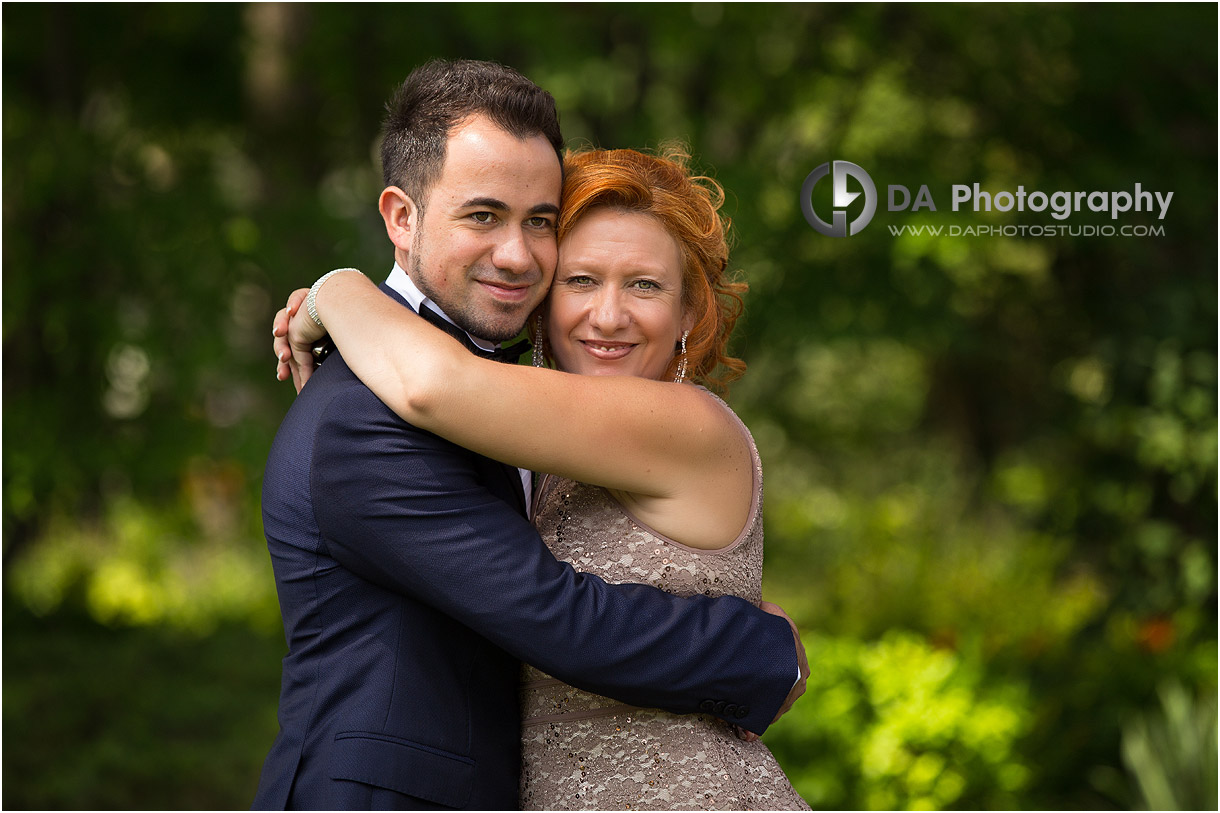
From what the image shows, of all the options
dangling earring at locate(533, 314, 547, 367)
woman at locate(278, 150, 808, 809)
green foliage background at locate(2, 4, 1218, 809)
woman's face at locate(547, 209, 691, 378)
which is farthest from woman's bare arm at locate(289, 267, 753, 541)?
green foliage background at locate(2, 4, 1218, 809)

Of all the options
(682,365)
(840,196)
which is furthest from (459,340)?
(840,196)

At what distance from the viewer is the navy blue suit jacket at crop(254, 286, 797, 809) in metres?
1.91

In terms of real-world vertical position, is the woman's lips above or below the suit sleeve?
above

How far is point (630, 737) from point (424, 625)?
19.3 inches

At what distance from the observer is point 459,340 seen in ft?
7.39

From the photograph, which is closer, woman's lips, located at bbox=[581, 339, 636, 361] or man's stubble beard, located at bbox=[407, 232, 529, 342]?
man's stubble beard, located at bbox=[407, 232, 529, 342]

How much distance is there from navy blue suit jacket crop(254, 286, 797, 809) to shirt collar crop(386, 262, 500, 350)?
0.74 feet

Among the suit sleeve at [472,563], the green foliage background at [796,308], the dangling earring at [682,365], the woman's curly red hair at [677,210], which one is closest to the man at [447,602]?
the suit sleeve at [472,563]

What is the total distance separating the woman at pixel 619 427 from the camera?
1927 mm

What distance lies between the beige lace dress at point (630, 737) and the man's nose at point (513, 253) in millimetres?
506

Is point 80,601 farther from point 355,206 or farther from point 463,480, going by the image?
point 463,480

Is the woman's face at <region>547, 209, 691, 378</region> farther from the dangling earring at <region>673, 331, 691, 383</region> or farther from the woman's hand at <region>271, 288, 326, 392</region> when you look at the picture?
the woman's hand at <region>271, 288, 326, 392</region>

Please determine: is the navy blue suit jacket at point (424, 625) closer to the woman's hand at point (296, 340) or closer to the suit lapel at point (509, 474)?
the suit lapel at point (509, 474)

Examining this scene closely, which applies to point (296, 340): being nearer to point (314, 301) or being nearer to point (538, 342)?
point (314, 301)
